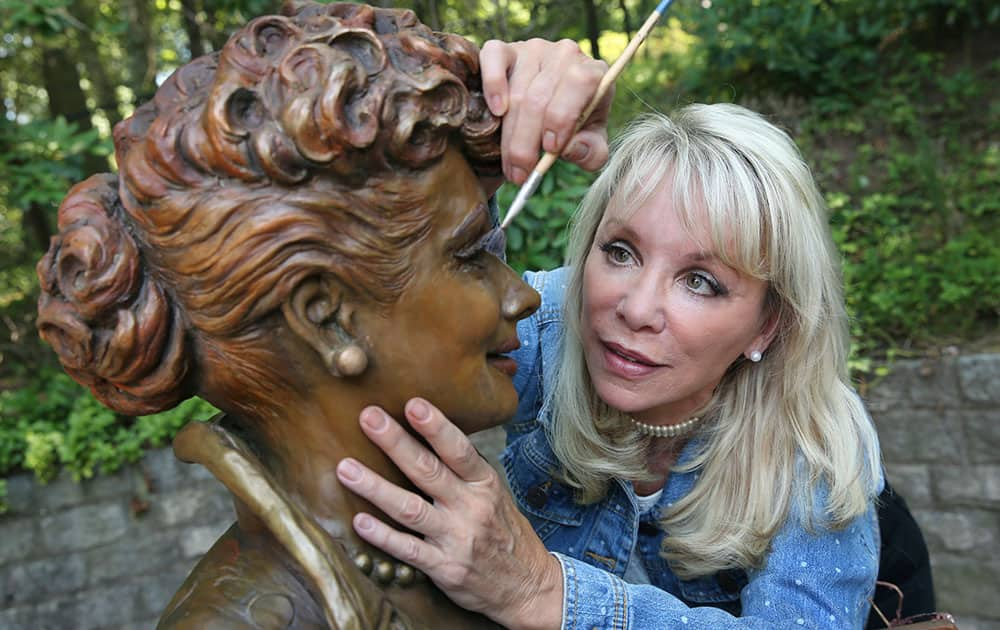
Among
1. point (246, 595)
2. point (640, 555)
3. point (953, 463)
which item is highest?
point (246, 595)

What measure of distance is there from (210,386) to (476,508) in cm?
51

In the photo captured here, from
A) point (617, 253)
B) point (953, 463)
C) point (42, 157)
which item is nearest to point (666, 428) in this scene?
point (617, 253)

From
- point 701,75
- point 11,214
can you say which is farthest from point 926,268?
point 11,214

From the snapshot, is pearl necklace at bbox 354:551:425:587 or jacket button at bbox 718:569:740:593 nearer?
pearl necklace at bbox 354:551:425:587

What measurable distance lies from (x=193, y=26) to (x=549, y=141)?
4879mm

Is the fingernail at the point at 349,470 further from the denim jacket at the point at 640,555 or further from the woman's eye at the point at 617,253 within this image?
the woman's eye at the point at 617,253

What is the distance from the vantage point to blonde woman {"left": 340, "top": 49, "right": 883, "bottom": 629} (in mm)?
1904

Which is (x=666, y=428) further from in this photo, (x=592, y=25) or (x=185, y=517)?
(x=592, y=25)

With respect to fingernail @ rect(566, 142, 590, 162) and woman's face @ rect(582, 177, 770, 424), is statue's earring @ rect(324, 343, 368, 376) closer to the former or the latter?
fingernail @ rect(566, 142, 590, 162)

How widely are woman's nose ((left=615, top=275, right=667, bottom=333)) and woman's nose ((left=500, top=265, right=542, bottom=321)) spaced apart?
1.39 ft

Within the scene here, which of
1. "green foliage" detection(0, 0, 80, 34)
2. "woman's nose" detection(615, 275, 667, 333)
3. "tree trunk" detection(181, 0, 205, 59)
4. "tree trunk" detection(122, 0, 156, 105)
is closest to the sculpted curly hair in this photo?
"woman's nose" detection(615, 275, 667, 333)

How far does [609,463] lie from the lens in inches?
86.0

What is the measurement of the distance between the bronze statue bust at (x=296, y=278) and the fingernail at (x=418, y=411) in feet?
0.10

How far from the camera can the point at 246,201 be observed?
133cm
